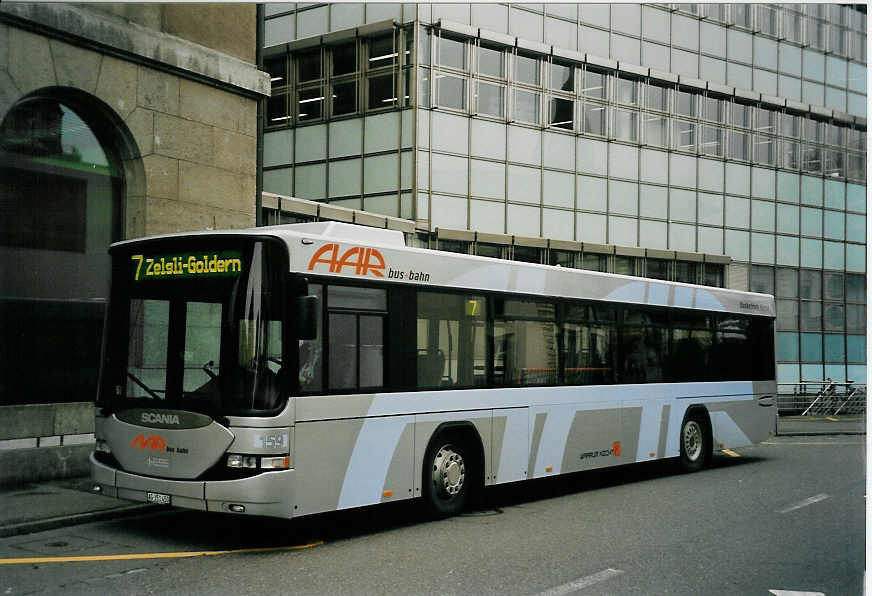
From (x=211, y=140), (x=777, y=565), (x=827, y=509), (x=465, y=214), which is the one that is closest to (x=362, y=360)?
(x=777, y=565)

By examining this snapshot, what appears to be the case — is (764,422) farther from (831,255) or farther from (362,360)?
(831,255)

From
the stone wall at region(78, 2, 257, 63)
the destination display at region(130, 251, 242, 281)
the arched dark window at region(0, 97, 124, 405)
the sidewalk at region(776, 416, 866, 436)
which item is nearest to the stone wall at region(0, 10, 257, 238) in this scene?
the arched dark window at region(0, 97, 124, 405)

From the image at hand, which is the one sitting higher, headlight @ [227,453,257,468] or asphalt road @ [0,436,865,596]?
headlight @ [227,453,257,468]

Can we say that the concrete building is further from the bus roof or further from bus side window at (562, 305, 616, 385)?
bus side window at (562, 305, 616, 385)

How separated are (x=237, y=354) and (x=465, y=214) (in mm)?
19416

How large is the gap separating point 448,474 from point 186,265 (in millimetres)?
3604

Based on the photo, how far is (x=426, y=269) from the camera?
10.1 meters

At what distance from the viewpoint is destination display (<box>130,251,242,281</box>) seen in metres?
8.41

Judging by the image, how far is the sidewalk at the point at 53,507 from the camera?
922 cm

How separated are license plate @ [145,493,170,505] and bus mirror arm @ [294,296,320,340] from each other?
6.14 feet

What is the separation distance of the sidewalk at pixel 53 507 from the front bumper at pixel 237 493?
Answer: 143 centimetres

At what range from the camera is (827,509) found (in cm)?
1107

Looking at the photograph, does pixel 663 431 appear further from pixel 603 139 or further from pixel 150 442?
pixel 603 139

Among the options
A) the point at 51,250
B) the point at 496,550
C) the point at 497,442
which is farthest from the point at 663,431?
the point at 51,250
